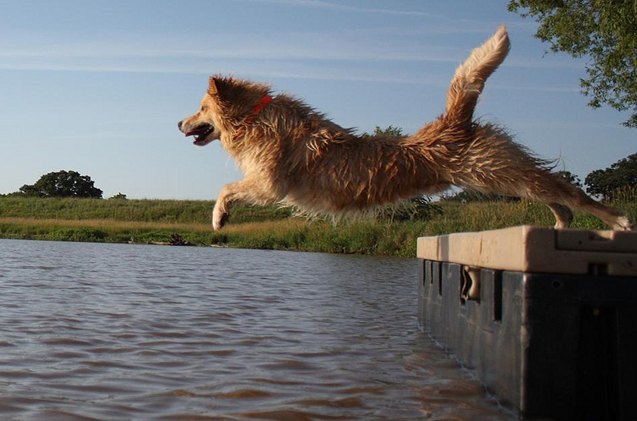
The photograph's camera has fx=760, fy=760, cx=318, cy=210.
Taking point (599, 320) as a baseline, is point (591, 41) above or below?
above

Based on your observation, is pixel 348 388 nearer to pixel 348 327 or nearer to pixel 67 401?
pixel 67 401

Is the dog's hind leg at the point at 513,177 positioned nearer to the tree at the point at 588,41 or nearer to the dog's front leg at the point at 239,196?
the dog's front leg at the point at 239,196

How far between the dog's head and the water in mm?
2034

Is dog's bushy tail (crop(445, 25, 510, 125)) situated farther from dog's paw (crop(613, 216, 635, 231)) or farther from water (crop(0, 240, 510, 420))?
water (crop(0, 240, 510, 420))

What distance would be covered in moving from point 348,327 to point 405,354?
166cm

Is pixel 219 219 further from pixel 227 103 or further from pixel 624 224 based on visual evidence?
pixel 624 224

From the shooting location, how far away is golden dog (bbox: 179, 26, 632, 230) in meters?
6.26

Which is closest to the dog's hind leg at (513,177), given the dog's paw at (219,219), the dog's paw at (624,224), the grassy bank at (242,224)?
the dog's paw at (624,224)

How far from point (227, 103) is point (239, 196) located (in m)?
0.94

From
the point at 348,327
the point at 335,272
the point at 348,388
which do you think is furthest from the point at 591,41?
the point at 348,388

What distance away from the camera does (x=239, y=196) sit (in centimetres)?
677

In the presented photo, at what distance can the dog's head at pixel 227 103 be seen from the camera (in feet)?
23.2

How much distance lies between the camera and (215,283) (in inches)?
523

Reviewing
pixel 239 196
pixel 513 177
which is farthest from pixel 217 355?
pixel 513 177
